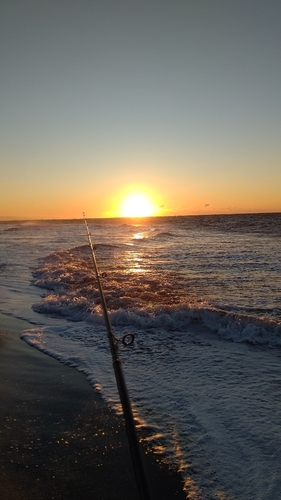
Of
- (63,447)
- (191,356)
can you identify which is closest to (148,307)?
(191,356)

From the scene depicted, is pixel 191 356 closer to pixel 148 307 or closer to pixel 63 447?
pixel 148 307

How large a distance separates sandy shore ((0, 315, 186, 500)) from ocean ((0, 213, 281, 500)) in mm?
253

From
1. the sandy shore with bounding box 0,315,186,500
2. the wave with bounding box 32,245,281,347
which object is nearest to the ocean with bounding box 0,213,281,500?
the wave with bounding box 32,245,281,347

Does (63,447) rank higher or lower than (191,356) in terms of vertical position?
higher

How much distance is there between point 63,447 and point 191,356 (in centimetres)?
289

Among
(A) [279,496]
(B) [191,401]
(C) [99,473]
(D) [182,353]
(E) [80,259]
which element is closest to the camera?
(A) [279,496]

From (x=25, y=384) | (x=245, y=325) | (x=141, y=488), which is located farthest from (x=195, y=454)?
(x=245, y=325)

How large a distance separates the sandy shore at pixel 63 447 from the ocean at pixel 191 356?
0.25 metres

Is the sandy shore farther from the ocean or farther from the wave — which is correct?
the wave

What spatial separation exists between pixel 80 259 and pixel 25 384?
14599 millimetres

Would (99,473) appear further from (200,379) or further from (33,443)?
(200,379)

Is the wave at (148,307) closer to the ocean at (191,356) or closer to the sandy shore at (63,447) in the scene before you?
the ocean at (191,356)

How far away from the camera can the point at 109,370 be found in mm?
5203

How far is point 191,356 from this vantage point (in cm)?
577
